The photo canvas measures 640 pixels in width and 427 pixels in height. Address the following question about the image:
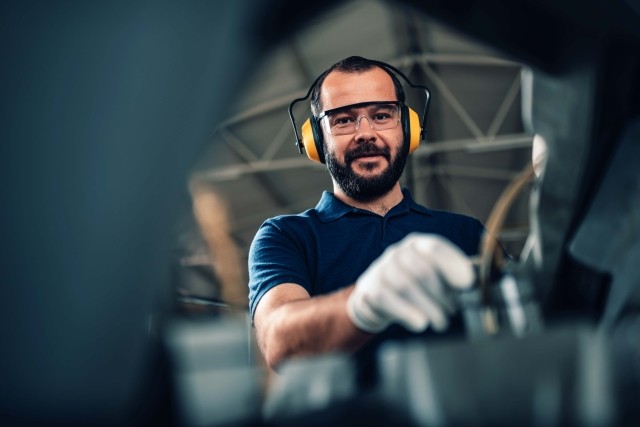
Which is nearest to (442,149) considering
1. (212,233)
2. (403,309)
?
(212,233)

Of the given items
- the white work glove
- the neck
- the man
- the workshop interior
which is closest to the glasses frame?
the man

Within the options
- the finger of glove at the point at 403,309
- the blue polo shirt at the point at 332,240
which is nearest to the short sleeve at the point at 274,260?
the blue polo shirt at the point at 332,240

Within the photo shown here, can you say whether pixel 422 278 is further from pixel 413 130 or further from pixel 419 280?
pixel 413 130

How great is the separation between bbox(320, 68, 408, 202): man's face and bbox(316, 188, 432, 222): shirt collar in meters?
0.03

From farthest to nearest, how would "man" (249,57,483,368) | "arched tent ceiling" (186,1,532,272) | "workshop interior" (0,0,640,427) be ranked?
"arched tent ceiling" (186,1,532,272) → "man" (249,57,483,368) → "workshop interior" (0,0,640,427)

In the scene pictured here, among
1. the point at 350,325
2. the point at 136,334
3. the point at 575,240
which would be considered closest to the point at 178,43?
the point at 136,334

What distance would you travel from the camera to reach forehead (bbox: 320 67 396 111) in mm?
762

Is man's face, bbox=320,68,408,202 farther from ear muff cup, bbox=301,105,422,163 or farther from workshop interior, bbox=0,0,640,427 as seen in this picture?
workshop interior, bbox=0,0,640,427

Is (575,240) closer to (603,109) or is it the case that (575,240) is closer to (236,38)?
(603,109)

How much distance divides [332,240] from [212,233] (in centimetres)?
24

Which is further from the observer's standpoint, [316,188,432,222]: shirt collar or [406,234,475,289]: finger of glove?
[316,188,432,222]: shirt collar

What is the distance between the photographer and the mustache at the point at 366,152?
30.6 inches

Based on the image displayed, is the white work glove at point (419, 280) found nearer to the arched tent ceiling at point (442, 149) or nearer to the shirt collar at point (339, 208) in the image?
the shirt collar at point (339, 208)

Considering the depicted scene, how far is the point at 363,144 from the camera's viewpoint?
30.4 inches
